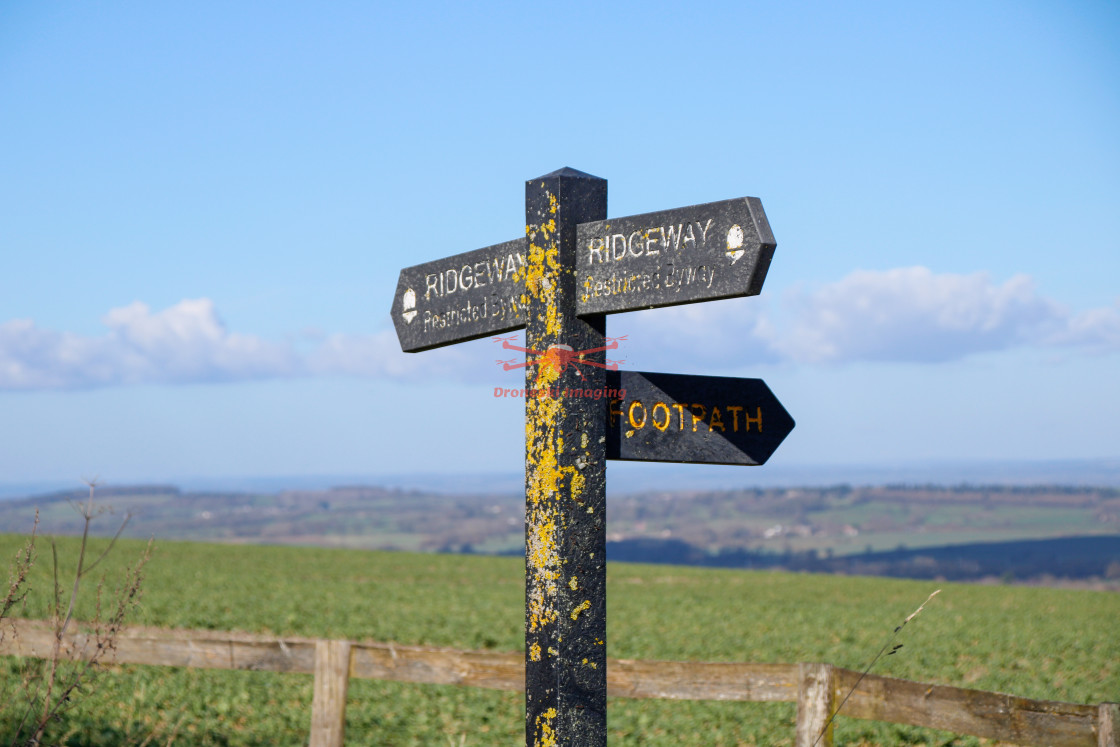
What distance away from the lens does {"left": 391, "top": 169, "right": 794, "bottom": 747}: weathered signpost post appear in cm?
Answer: 333

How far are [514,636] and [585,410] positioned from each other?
46.2 feet

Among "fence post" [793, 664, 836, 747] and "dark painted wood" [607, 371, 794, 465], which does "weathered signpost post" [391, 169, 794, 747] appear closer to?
"dark painted wood" [607, 371, 794, 465]

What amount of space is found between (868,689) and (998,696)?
0.87 meters

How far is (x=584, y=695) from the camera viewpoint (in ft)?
11.2

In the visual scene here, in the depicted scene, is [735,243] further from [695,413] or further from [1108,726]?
[1108,726]

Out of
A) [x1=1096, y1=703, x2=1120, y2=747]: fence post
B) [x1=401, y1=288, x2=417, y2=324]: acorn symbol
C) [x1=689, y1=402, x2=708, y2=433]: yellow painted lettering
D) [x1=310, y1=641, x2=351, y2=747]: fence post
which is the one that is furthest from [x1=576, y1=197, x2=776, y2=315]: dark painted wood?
[x1=310, y1=641, x2=351, y2=747]: fence post

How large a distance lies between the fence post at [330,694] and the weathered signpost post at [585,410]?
399 cm

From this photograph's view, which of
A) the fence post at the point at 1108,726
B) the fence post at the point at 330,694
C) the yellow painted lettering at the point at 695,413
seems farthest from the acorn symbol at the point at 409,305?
the fence post at the point at 1108,726

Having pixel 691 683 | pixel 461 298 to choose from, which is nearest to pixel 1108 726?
pixel 691 683

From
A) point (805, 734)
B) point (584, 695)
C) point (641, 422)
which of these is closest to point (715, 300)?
point (641, 422)

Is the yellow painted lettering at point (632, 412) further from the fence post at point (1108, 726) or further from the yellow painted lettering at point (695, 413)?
the fence post at point (1108, 726)

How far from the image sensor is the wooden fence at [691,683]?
237 inches

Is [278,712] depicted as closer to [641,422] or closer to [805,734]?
[805,734]

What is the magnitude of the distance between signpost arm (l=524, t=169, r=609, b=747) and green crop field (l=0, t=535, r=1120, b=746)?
117 inches
